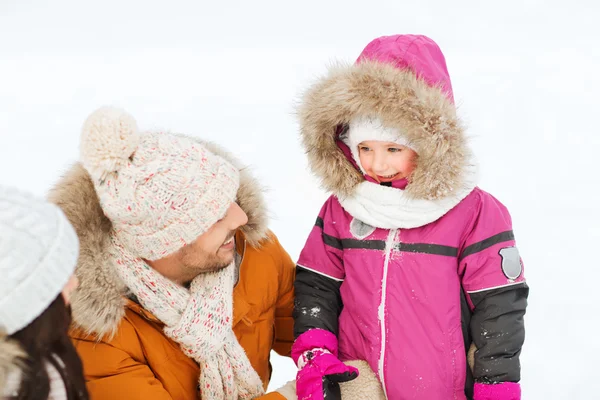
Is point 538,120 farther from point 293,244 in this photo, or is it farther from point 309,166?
point 309,166

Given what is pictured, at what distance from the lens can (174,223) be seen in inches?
59.1

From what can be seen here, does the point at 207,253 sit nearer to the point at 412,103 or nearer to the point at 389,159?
the point at 389,159

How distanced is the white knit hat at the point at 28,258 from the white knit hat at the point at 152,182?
0.94 feet

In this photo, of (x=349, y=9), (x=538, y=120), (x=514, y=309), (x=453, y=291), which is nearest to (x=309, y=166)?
(x=453, y=291)

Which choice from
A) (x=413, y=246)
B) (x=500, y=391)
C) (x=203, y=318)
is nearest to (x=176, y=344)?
(x=203, y=318)

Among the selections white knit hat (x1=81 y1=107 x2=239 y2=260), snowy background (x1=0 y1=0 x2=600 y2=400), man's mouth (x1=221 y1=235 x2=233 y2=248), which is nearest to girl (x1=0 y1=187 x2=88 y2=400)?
white knit hat (x1=81 y1=107 x2=239 y2=260)

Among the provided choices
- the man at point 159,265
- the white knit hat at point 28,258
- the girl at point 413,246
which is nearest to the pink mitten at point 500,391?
the girl at point 413,246

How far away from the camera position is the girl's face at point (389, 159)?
1614 mm

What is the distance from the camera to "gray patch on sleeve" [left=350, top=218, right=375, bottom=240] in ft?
5.57

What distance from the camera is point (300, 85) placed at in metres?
3.56

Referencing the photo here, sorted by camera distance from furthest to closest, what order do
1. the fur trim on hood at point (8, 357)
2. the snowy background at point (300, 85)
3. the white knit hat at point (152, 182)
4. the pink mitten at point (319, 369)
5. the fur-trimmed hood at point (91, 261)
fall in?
the snowy background at point (300, 85), the pink mitten at point (319, 369), the fur-trimmed hood at point (91, 261), the white knit hat at point (152, 182), the fur trim on hood at point (8, 357)

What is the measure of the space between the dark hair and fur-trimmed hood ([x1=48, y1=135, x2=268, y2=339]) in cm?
27

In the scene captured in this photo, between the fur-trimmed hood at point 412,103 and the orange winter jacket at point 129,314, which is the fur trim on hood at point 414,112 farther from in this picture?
A: the orange winter jacket at point 129,314

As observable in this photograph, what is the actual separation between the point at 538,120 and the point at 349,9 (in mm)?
2129
